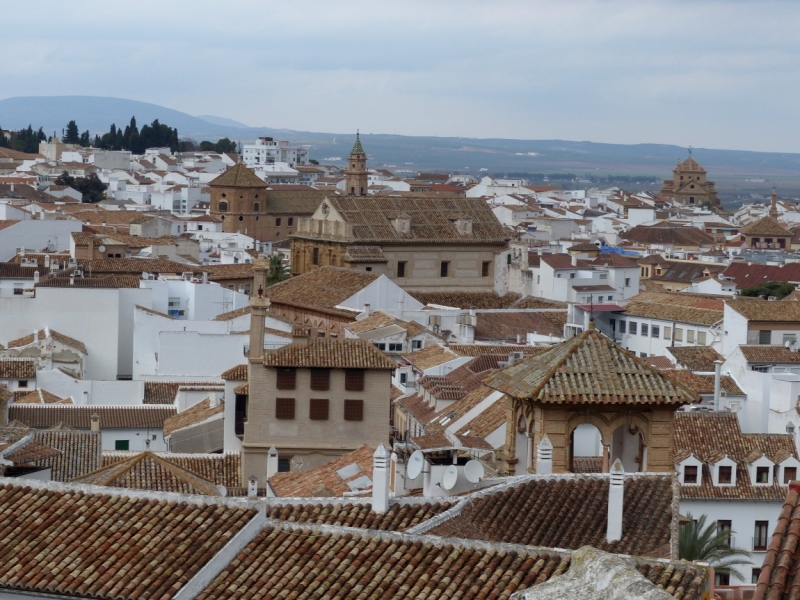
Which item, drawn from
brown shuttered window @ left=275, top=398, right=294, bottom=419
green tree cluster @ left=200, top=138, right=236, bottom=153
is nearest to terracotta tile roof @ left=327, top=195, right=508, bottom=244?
brown shuttered window @ left=275, top=398, right=294, bottom=419

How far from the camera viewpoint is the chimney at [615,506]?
13.2 metres

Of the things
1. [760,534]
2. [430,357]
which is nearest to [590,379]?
[760,534]

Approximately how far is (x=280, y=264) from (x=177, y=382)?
37.0 m

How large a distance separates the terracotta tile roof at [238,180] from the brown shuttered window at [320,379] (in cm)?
8208

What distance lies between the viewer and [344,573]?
1173cm

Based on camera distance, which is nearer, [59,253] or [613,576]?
[613,576]

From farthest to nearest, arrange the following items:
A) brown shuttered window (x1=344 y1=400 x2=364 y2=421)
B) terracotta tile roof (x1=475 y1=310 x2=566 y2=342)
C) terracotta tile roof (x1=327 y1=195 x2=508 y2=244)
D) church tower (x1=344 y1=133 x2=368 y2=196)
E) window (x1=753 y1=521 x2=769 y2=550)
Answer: church tower (x1=344 y1=133 x2=368 y2=196) → terracotta tile roof (x1=327 y1=195 x2=508 y2=244) → terracotta tile roof (x1=475 y1=310 x2=566 y2=342) → window (x1=753 y1=521 x2=769 y2=550) → brown shuttered window (x1=344 y1=400 x2=364 y2=421)

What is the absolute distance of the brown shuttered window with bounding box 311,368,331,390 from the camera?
1179 inches

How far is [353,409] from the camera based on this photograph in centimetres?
3030

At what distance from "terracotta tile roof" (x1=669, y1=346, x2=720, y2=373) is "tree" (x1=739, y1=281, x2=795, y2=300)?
30.7 metres

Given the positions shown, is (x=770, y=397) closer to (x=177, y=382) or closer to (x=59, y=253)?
(x=177, y=382)

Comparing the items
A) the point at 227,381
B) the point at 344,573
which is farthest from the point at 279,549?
the point at 227,381

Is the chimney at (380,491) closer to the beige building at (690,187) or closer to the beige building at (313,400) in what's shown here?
the beige building at (313,400)

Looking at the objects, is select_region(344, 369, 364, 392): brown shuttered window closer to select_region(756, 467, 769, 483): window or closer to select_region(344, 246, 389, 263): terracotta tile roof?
select_region(756, 467, 769, 483): window
